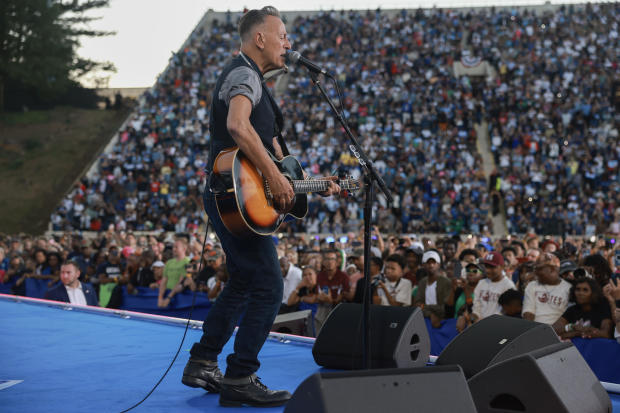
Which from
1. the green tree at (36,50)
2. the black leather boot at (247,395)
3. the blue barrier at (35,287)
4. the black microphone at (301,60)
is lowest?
the blue barrier at (35,287)

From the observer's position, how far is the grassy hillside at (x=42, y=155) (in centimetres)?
2562

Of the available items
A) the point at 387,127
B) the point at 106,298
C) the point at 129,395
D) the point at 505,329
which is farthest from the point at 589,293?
the point at 387,127

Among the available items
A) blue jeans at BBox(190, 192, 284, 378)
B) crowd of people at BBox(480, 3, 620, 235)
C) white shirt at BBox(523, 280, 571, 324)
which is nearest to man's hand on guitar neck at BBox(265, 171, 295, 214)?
blue jeans at BBox(190, 192, 284, 378)

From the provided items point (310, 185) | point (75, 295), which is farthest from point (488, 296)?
point (75, 295)

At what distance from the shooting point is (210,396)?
321 centimetres

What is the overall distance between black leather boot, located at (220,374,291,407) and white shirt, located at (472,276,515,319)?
3633 mm

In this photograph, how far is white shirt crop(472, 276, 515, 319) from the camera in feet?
20.5

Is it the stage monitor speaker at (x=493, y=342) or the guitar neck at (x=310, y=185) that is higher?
the guitar neck at (x=310, y=185)

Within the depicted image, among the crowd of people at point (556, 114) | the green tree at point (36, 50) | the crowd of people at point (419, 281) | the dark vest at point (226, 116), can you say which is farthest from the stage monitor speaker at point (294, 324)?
the green tree at point (36, 50)

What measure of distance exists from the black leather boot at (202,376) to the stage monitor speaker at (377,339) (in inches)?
29.2

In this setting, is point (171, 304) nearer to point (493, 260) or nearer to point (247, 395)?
point (493, 260)

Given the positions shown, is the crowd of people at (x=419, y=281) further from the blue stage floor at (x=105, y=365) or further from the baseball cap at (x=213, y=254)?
the blue stage floor at (x=105, y=365)

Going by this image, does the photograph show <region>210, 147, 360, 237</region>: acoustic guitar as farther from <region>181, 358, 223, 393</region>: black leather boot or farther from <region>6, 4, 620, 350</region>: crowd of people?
<region>6, 4, 620, 350</region>: crowd of people

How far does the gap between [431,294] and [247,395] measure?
4363 millimetres
